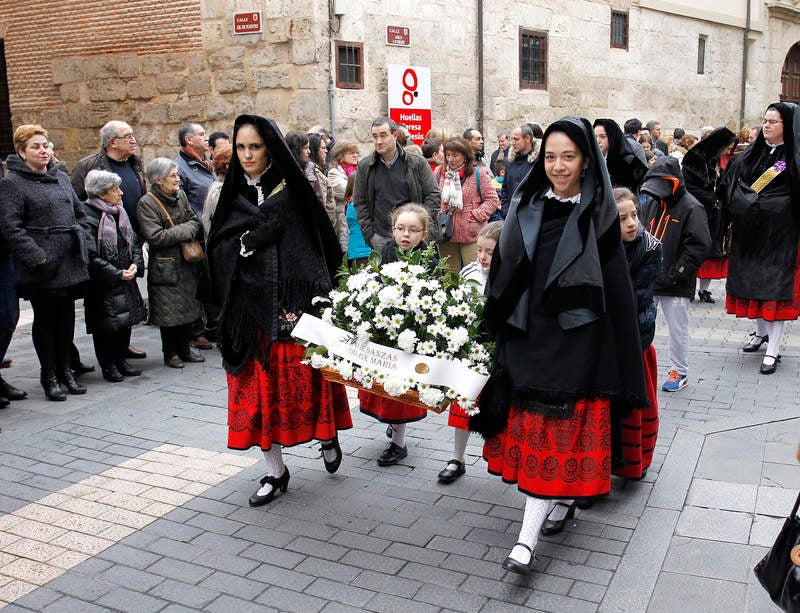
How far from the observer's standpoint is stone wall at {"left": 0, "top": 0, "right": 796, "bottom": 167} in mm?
12953

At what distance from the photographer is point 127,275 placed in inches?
284

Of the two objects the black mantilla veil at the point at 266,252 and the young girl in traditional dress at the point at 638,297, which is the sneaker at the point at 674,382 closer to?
the young girl in traditional dress at the point at 638,297

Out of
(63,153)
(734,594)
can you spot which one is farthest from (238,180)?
(63,153)

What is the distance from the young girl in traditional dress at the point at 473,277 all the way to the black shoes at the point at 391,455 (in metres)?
0.39

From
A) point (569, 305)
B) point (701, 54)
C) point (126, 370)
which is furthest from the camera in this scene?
point (701, 54)

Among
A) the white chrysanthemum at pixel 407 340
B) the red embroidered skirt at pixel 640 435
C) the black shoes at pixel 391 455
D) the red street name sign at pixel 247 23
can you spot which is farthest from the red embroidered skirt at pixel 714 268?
the red street name sign at pixel 247 23

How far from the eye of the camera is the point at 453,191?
27.4 feet

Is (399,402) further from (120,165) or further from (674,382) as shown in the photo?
(120,165)

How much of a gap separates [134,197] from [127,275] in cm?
140

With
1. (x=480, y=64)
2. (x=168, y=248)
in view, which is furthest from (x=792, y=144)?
(x=480, y=64)

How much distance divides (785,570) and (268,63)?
38.2 feet

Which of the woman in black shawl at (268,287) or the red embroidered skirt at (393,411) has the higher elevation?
the woman in black shawl at (268,287)

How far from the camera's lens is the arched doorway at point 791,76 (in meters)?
26.5

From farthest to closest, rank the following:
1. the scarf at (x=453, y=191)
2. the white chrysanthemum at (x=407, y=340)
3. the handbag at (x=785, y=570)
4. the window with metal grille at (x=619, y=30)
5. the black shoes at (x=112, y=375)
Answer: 1. the window with metal grille at (x=619, y=30)
2. the scarf at (x=453, y=191)
3. the black shoes at (x=112, y=375)
4. the white chrysanthemum at (x=407, y=340)
5. the handbag at (x=785, y=570)
